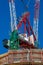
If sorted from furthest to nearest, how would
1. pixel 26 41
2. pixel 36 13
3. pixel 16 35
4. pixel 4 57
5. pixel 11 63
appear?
pixel 36 13 → pixel 26 41 → pixel 16 35 → pixel 4 57 → pixel 11 63

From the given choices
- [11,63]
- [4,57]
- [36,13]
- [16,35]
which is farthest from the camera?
[36,13]

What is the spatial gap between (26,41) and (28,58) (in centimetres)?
5015

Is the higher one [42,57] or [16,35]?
[16,35]

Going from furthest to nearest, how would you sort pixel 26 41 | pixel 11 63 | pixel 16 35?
pixel 26 41 < pixel 16 35 < pixel 11 63

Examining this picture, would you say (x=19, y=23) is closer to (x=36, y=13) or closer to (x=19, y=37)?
(x=19, y=37)

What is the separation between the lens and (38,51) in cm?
2789

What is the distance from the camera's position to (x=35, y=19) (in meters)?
106

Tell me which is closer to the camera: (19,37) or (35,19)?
(19,37)

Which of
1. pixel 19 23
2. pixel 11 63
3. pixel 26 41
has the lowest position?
pixel 11 63

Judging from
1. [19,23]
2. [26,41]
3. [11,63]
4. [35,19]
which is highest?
[35,19]

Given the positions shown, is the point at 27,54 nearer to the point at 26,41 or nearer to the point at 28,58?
the point at 28,58

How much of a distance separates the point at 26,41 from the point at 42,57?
165ft

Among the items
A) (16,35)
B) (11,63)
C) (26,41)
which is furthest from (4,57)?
(26,41)

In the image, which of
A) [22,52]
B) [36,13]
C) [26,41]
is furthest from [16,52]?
[36,13]
